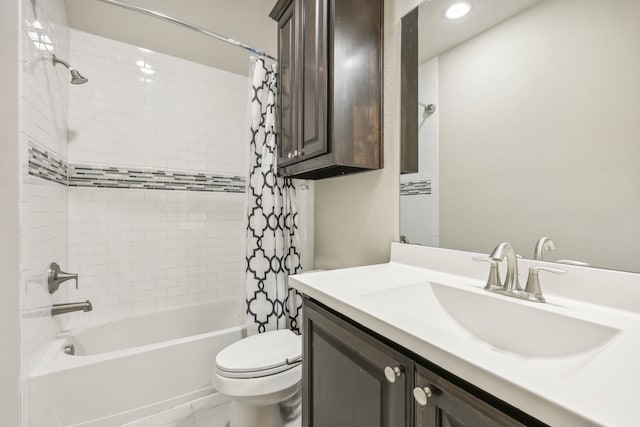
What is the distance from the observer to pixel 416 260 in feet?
3.76

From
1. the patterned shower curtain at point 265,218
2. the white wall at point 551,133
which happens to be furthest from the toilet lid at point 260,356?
the white wall at point 551,133

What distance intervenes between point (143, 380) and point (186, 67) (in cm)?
217

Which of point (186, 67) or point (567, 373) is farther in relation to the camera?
point (186, 67)

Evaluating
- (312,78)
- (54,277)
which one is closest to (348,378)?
(312,78)

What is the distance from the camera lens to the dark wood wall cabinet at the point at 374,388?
0.44m

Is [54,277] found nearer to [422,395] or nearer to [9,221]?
[9,221]

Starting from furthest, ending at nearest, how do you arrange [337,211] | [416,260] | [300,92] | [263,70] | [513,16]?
[337,211], [263,70], [300,92], [416,260], [513,16]

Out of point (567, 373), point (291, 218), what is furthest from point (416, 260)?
point (291, 218)

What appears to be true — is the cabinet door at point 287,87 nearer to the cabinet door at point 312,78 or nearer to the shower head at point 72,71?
the cabinet door at point 312,78

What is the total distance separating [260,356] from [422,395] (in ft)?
3.02

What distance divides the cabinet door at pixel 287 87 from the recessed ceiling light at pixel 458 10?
716mm

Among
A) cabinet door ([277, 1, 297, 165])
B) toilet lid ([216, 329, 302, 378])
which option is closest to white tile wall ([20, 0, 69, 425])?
toilet lid ([216, 329, 302, 378])

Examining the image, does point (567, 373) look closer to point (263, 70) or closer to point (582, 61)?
point (582, 61)

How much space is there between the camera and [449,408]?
0.46 meters
